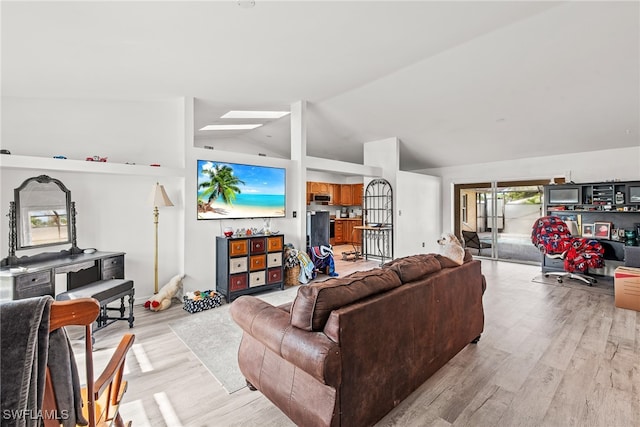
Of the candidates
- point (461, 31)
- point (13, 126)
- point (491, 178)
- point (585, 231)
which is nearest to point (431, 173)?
point (491, 178)

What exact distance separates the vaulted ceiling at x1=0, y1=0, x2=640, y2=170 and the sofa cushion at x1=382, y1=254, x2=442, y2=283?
2097mm

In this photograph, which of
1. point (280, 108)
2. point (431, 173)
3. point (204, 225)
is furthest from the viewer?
point (431, 173)

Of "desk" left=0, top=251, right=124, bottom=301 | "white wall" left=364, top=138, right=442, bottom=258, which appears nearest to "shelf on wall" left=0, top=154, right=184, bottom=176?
"desk" left=0, top=251, right=124, bottom=301

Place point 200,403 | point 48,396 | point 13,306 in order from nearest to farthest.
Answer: point 13,306 < point 48,396 < point 200,403

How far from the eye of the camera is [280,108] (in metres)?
5.20

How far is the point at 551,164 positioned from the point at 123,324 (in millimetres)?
7896

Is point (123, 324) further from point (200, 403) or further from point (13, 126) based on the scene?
point (13, 126)

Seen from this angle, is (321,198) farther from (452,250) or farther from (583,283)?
(452,250)

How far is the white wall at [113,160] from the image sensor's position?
319cm

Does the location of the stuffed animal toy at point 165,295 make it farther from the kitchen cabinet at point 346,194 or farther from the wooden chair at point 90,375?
the kitchen cabinet at point 346,194

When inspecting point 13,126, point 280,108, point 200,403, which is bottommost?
point 200,403

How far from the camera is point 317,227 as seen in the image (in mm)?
7340

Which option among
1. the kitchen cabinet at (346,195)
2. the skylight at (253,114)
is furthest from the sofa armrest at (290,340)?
the kitchen cabinet at (346,195)

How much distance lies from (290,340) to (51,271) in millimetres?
2566
